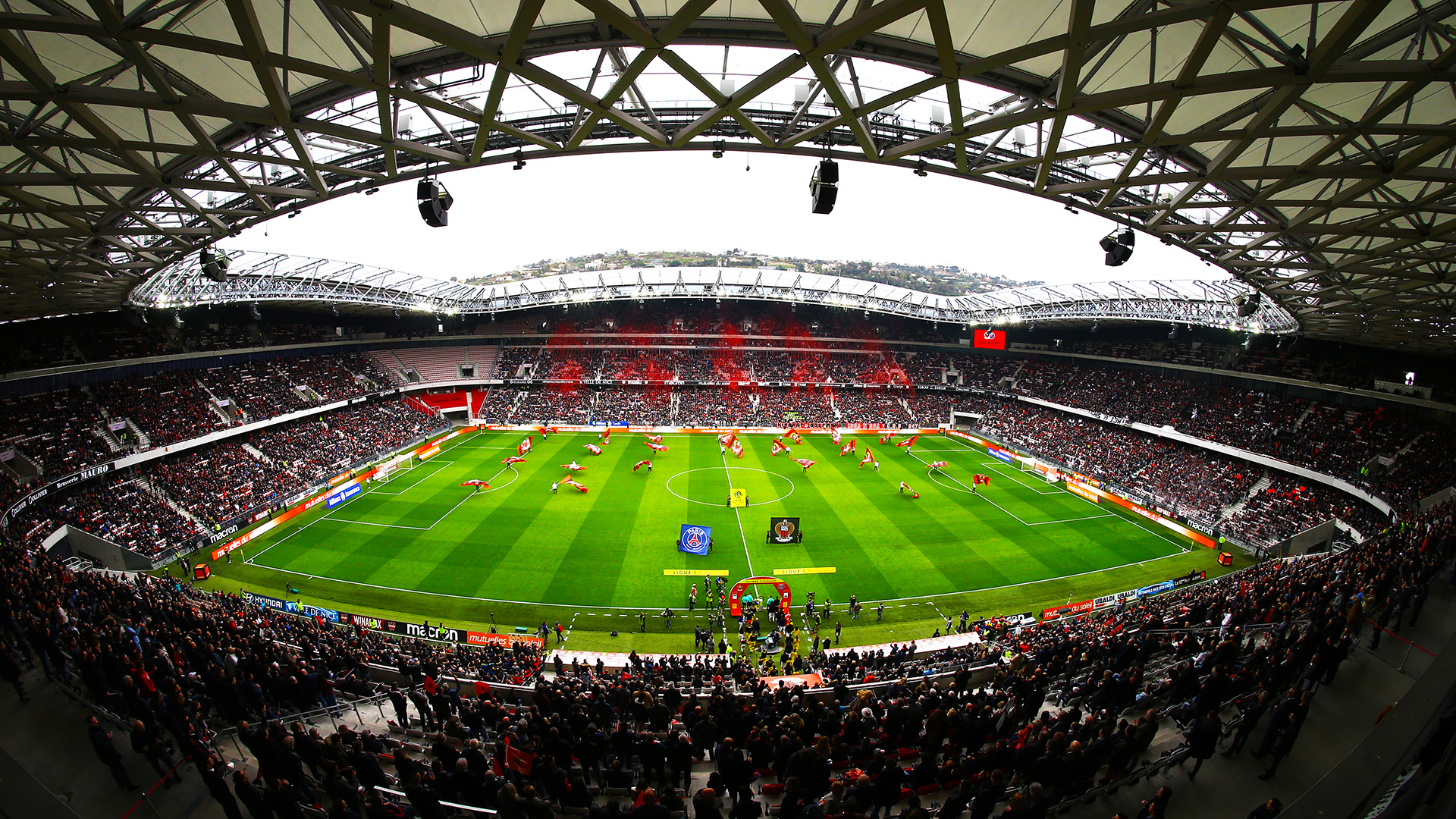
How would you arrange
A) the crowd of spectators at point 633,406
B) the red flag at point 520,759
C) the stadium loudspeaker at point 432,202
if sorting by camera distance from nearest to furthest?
1. the red flag at point 520,759
2. the stadium loudspeaker at point 432,202
3. the crowd of spectators at point 633,406

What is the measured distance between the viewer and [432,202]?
1013 centimetres

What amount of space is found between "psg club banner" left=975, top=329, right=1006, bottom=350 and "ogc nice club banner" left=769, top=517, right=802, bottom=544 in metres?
38.8

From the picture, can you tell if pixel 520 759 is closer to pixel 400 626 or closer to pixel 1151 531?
pixel 400 626

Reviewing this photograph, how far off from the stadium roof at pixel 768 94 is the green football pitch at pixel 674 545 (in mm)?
14303

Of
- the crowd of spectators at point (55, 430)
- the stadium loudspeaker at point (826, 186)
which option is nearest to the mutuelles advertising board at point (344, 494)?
the crowd of spectators at point (55, 430)

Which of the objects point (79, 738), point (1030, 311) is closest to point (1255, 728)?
point (79, 738)

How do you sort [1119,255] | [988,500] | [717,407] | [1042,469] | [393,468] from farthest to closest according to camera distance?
[717,407] → [1042,469] → [393,468] → [988,500] → [1119,255]

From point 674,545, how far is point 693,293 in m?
32.2

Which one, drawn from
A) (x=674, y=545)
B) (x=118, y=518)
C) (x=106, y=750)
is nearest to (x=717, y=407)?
(x=674, y=545)

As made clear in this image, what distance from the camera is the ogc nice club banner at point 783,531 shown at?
24531 mm

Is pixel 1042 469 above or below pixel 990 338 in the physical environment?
below

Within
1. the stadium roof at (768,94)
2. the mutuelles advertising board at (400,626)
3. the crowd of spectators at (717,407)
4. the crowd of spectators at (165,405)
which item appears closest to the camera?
the stadium roof at (768,94)

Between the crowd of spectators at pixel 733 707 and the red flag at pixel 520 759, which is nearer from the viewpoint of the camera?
the crowd of spectators at pixel 733 707

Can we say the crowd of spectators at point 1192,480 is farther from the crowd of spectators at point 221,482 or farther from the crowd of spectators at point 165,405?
the crowd of spectators at point 165,405
